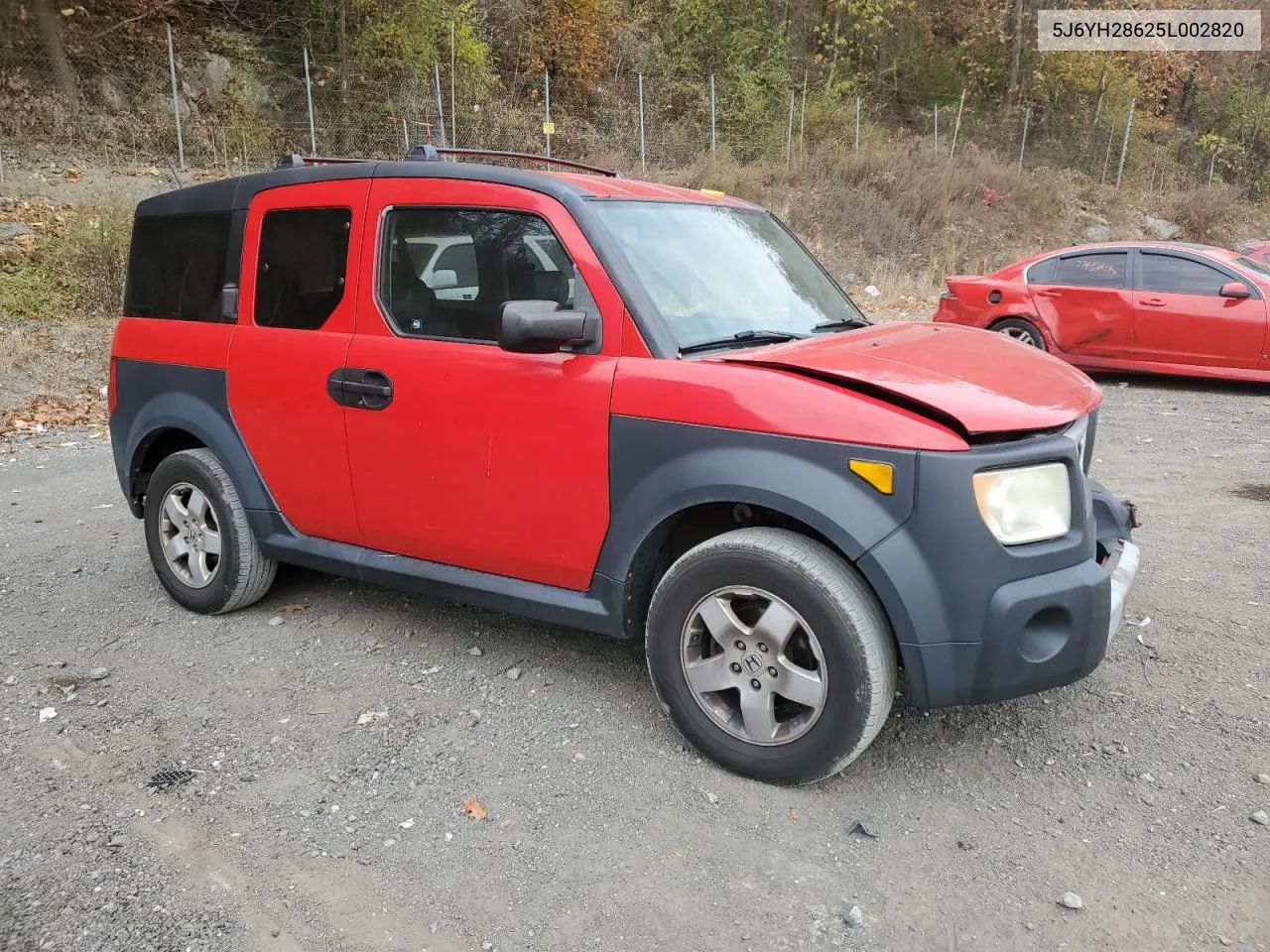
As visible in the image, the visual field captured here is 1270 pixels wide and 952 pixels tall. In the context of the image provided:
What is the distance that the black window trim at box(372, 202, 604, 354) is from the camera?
3.24m

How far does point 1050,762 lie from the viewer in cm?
315

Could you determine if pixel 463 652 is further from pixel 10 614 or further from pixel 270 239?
pixel 10 614

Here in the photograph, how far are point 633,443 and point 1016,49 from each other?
95.1 feet

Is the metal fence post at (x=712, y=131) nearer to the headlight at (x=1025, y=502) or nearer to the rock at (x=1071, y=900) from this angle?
the headlight at (x=1025, y=502)

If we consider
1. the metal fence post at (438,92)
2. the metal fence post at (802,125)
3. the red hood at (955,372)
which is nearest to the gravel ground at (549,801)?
the red hood at (955,372)

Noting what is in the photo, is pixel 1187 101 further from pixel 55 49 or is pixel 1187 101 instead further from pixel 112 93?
pixel 55 49

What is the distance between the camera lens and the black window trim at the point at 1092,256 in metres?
9.70

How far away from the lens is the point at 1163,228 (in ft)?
75.6

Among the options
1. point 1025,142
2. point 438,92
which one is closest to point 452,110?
point 438,92

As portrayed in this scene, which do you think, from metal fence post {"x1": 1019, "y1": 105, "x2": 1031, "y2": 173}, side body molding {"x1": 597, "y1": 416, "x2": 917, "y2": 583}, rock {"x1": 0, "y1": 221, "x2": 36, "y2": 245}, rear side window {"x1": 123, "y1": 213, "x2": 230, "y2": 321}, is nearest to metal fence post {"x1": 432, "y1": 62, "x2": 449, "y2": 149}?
rock {"x1": 0, "y1": 221, "x2": 36, "y2": 245}

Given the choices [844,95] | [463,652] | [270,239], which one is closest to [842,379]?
[463,652]

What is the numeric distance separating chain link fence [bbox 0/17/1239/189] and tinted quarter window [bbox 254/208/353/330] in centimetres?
1286

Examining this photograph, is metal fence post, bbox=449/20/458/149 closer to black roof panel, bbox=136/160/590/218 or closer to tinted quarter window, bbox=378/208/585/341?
black roof panel, bbox=136/160/590/218

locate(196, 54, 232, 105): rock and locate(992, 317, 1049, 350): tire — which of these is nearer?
locate(992, 317, 1049, 350): tire
